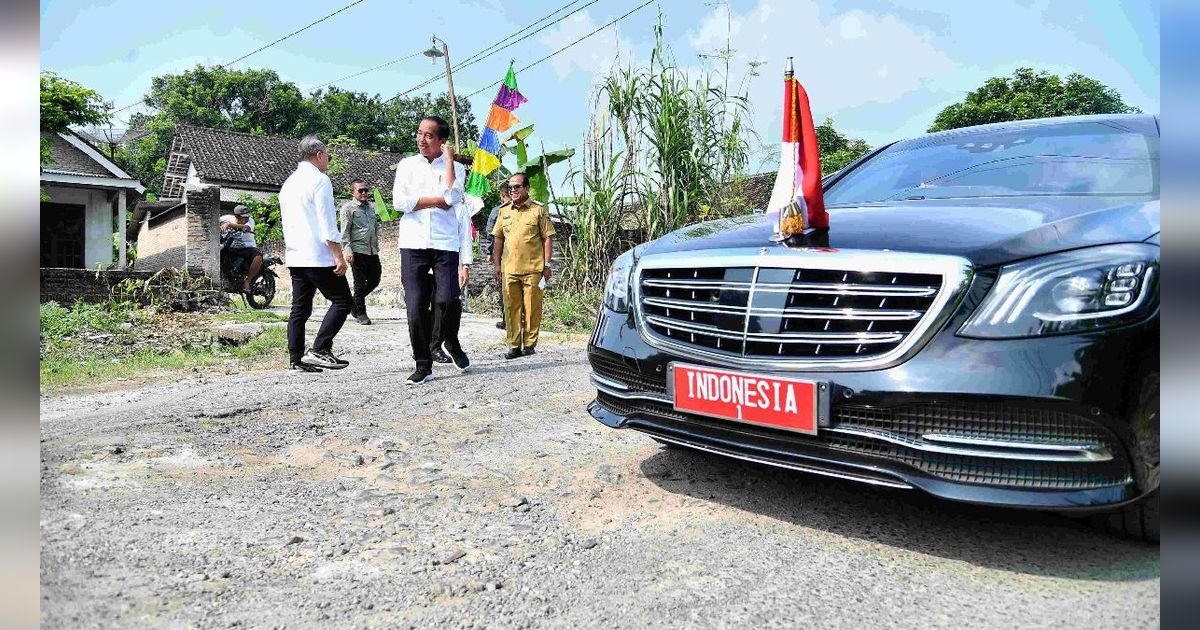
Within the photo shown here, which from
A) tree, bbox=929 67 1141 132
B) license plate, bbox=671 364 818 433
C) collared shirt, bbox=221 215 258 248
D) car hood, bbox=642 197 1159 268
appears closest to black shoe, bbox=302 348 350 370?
car hood, bbox=642 197 1159 268

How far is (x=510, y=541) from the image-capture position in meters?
2.64

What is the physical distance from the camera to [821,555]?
8.19ft

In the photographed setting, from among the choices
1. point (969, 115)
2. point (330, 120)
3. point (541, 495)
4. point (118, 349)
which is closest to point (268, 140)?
point (330, 120)

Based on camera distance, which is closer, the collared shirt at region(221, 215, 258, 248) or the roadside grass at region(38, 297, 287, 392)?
the roadside grass at region(38, 297, 287, 392)

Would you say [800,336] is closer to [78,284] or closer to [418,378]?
[418,378]

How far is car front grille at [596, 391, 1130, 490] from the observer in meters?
2.14

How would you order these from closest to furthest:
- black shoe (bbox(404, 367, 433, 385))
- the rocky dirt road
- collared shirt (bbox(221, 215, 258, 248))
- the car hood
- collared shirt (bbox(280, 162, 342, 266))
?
the rocky dirt road
the car hood
black shoe (bbox(404, 367, 433, 385))
collared shirt (bbox(280, 162, 342, 266))
collared shirt (bbox(221, 215, 258, 248))

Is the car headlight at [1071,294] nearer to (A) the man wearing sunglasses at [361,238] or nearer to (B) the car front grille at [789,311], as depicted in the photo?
(B) the car front grille at [789,311]

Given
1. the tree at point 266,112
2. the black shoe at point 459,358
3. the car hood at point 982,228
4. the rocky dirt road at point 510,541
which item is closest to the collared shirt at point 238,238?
the black shoe at point 459,358

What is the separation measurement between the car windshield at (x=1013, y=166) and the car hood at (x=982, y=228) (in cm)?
26

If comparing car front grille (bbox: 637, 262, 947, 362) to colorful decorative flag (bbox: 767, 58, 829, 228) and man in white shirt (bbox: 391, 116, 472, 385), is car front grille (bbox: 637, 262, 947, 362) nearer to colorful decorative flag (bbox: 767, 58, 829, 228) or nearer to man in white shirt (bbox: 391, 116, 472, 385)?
colorful decorative flag (bbox: 767, 58, 829, 228)

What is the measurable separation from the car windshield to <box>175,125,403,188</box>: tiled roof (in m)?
34.3
